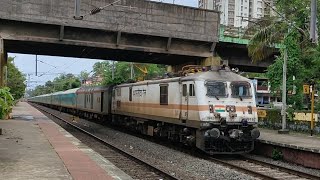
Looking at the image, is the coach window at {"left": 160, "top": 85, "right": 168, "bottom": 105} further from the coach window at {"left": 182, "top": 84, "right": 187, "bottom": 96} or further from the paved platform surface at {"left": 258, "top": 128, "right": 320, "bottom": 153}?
the paved platform surface at {"left": 258, "top": 128, "right": 320, "bottom": 153}

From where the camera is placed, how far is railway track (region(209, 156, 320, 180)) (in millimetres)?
13034

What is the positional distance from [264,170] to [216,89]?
3.86m

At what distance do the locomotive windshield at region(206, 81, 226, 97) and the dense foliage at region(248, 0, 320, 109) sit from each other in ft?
31.8

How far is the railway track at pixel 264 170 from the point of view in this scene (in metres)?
13.0

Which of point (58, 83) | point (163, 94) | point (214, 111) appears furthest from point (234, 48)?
point (58, 83)

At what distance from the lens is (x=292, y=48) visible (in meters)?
26.7

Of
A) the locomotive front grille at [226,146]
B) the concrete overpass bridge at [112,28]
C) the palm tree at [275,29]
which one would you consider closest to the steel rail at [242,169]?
the locomotive front grille at [226,146]

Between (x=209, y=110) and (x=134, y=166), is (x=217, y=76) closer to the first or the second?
(x=209, y=110)

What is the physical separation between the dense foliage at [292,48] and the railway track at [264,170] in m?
10.8

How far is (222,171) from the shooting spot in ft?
45.6

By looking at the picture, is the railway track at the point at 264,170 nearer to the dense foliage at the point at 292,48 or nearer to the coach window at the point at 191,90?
the coach window at the point at 191,90

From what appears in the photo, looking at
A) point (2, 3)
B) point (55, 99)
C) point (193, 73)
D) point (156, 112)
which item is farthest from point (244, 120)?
point (55, 99)

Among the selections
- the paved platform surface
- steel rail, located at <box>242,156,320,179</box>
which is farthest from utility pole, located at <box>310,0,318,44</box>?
steel rail, located at <box>242,156,320,179</box>

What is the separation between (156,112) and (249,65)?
15.2m
